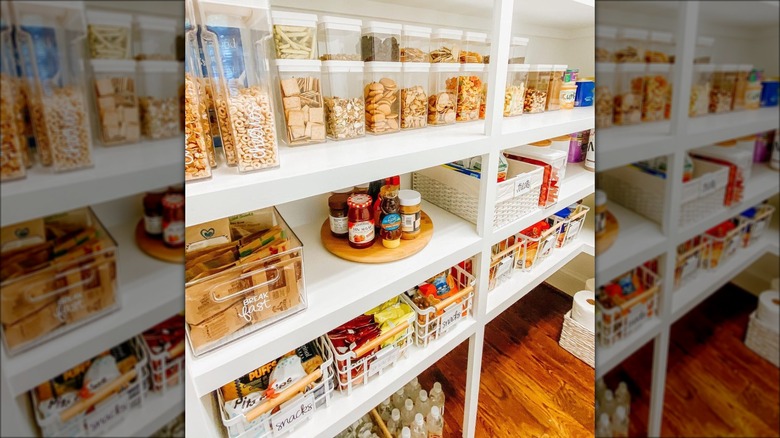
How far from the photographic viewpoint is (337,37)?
2.70ft

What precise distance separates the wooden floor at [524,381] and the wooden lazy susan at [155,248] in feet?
4.84

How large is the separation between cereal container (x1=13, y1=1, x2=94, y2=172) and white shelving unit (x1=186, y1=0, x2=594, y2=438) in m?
0.40

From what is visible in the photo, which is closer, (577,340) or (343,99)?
(343,99)

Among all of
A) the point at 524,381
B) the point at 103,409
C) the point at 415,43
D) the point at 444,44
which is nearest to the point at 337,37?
the point at 415,43

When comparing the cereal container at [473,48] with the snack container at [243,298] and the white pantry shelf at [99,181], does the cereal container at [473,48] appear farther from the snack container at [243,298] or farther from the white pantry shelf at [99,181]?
the white pantry shelf at [99,181]

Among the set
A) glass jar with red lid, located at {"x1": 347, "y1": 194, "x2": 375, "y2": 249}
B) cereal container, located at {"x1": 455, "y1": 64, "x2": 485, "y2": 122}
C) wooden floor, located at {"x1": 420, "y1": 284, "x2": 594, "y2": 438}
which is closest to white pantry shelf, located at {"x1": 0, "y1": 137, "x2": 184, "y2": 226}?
glass jar with red lid, located at {"x1": 347, "y1": 194, "x2": 375, "y2": 249}

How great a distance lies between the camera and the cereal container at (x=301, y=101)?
0.73 metres

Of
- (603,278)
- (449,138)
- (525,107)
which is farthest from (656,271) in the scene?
(525,107)

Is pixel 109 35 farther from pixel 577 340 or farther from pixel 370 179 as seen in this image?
Answer: pixel 577 340

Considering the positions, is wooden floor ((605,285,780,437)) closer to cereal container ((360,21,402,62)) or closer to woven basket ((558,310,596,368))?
cereal container ((360,21,402,62))

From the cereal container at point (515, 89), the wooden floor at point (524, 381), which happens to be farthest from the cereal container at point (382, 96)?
the wooden floor at point (524, 381)

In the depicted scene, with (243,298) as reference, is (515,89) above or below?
above

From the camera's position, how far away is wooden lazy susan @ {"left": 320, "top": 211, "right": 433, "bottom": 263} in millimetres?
902

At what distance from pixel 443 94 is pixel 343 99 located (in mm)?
305
